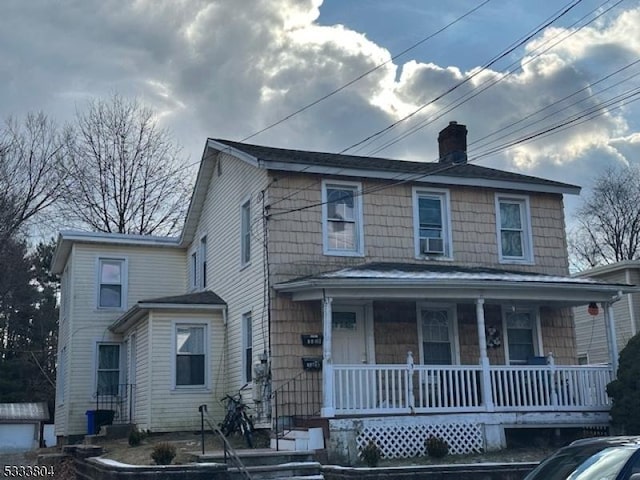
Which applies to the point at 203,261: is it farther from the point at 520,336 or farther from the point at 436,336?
the point at 520,336

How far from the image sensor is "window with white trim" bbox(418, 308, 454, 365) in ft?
57.0

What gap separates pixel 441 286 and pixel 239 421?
17.2ft

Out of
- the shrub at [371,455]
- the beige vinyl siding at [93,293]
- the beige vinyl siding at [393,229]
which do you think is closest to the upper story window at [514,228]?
the beige vinyl siding at [393,229]

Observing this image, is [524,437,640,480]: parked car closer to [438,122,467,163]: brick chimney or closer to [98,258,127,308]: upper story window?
[438,122,467,163]: brick chimney

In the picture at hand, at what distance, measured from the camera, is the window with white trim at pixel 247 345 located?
1758 cm

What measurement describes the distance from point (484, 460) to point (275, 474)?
394 cm

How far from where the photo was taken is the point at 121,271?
23.6 meters

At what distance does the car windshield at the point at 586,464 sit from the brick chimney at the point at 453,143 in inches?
579

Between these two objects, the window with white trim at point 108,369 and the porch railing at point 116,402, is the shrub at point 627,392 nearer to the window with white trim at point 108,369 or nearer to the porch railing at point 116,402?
the porch railing at point 116,402

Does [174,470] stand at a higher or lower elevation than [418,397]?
lower

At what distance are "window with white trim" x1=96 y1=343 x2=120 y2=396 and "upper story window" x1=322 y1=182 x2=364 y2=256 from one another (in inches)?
361

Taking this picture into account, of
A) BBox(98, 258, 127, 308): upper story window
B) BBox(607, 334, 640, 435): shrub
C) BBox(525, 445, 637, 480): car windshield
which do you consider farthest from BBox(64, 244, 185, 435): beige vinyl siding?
BBox(525, 445, 637, 480): car windshield

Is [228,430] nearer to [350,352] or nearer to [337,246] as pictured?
[350,352]

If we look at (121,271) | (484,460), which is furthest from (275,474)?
(121,271)
